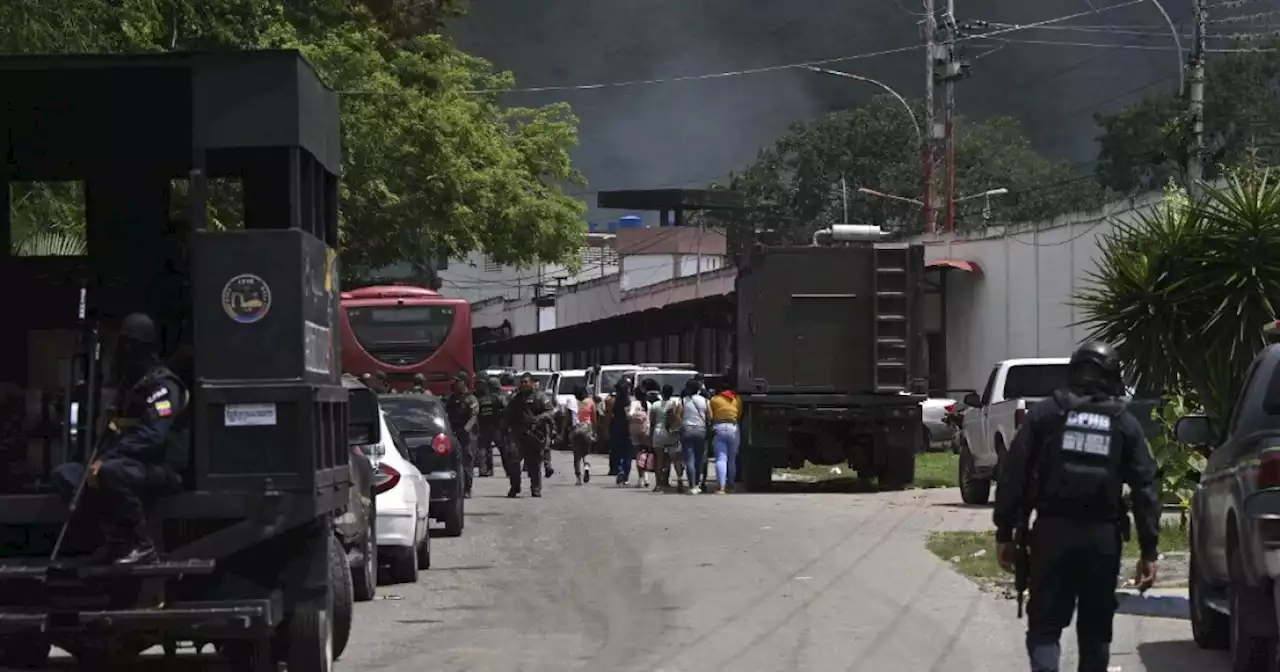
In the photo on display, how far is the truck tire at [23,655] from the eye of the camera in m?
11.5

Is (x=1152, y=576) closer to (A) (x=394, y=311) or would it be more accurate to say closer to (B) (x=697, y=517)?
(B) (x=697, y=517)

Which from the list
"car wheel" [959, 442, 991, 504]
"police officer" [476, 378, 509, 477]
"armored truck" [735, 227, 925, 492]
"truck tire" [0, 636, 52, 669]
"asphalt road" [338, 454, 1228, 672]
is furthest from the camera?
"police officer" [476, 378, 509, 477]

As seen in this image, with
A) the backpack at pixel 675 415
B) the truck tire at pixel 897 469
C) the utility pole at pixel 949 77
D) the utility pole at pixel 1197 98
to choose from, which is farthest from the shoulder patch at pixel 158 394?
the utility pole at pixel 949 77

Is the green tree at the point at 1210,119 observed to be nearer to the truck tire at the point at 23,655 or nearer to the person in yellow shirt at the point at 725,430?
the person in yellow shirt at the point at 725,430

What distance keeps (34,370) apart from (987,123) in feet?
320

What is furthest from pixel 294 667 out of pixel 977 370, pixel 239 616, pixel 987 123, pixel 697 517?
pixel 987 123

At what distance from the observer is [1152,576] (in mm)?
8883

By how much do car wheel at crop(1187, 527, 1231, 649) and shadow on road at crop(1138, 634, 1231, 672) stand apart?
0.08 meters

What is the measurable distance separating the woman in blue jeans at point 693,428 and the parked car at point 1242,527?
17.1 metres

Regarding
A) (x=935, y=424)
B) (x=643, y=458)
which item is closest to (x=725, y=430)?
(x=643, y=458)

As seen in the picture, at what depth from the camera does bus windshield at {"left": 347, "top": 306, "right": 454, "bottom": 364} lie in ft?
133

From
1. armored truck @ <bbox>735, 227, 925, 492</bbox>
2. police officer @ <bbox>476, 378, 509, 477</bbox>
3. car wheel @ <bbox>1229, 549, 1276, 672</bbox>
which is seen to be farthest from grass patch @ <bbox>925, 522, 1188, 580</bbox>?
police officer @ <bbox>476, 378, 509, 477</bbox>

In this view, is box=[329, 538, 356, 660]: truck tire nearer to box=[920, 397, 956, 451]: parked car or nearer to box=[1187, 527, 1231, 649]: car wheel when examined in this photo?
box=[1187, 527, 1231, 649]: car wheel

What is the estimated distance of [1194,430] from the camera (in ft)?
37.5
